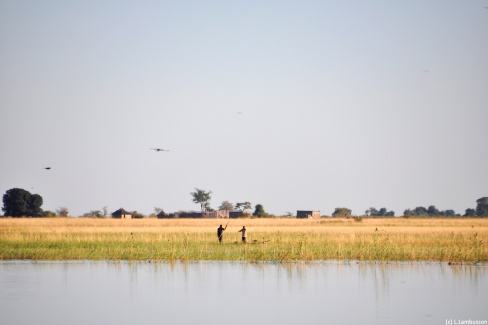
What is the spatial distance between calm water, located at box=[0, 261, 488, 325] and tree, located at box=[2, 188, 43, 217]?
97591 mm

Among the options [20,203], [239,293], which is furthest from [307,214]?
[239,293]

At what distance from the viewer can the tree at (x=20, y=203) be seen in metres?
130

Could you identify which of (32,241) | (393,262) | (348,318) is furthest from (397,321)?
(32,241)

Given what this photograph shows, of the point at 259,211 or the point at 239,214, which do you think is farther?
the point at 259,211

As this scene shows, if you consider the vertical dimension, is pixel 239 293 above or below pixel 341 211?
below

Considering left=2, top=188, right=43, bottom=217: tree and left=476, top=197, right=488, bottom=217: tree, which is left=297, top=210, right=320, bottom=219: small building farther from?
left=476, top=197, right=488, bottom=217: tree

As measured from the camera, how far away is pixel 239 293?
25.3 meters

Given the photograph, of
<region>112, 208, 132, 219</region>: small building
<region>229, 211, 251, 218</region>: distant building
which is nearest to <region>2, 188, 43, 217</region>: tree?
<region>112, 208, 132, 219</region>: small building

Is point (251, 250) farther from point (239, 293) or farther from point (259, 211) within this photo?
point (259, 211)

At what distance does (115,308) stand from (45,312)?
80.8 inches

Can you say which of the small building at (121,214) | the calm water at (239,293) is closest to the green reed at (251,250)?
the calm water at (239,293)

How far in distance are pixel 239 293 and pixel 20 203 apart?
11067 centimetres

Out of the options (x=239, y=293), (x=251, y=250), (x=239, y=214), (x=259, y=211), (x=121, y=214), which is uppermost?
(x=259, y=211)

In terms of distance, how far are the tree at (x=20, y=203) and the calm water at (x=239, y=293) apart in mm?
97591
